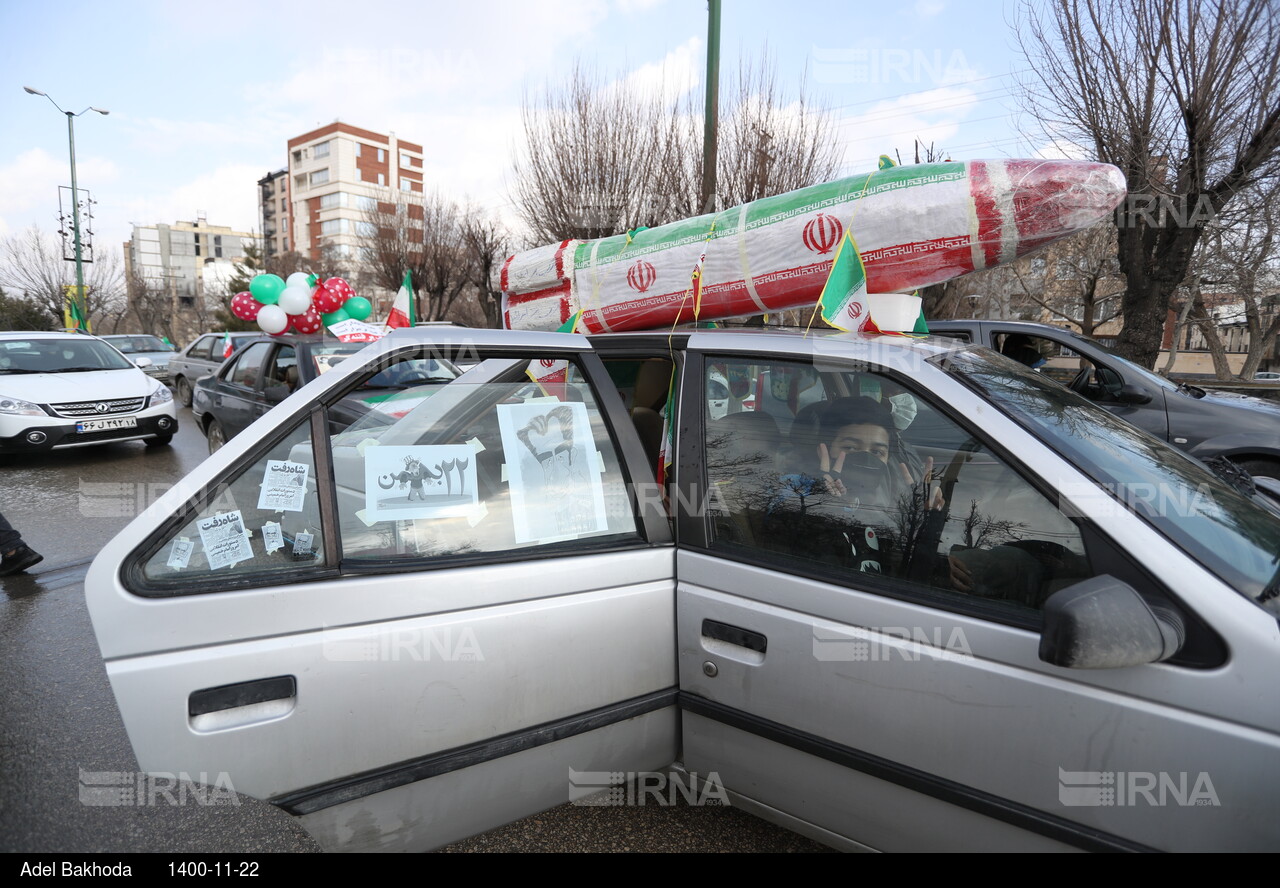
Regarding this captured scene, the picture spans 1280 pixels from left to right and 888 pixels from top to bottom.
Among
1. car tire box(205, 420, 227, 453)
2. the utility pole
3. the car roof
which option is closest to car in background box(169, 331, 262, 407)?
the car roof

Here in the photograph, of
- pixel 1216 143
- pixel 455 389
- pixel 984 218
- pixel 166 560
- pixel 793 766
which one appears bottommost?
pixel 793 766

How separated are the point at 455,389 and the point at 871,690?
→ 1.89 meters

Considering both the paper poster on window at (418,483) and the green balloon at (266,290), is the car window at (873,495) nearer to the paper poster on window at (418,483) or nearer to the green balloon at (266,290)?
the paper poster on window at (418,483)

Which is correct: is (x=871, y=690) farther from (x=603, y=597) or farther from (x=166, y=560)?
(x=166, y=560)

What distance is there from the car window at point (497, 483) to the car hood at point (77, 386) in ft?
26.1

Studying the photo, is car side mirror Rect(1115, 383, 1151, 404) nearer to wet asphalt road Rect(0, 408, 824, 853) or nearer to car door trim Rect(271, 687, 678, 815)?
wet asphalt road Rect(0, 408, 824, 853)

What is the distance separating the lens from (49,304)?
3541 cm

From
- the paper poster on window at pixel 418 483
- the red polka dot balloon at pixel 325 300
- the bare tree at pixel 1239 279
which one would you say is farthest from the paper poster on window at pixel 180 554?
the bare tree at pixel 1239 279

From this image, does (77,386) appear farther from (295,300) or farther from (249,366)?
(295,300)

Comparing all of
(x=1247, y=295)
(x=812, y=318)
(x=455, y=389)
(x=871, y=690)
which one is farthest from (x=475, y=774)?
(x=1247, y=295)

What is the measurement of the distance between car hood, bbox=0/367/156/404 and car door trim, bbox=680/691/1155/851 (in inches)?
354

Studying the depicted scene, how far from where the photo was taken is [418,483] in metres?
1.95

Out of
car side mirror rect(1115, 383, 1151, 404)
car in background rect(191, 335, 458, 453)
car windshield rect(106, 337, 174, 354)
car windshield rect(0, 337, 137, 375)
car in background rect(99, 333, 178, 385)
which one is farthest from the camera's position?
car windshield rect(106, 337, 174, 354)

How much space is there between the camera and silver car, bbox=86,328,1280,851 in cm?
146
